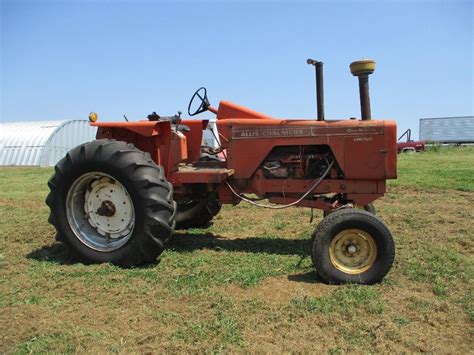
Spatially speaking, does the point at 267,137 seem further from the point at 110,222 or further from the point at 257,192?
the point at 110,222

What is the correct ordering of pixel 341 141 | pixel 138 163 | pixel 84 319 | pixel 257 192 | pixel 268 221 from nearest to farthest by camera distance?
pixel 84 319 < pixel 138 163 < pixel 341 141 < pixel 257 192 < pixel 268 221

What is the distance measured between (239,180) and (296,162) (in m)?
0.69

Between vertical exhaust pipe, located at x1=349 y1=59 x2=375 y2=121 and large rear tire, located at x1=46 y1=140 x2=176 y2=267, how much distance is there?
2.25 metres

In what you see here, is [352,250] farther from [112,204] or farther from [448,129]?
[448,129]

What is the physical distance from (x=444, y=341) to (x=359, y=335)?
54 centimetres

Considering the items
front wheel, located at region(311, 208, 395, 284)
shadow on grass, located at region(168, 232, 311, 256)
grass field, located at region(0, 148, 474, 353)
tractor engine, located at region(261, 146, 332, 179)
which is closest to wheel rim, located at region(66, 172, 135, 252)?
grass field, located at region(0, 148, 474, 353)

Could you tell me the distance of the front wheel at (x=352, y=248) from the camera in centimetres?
427

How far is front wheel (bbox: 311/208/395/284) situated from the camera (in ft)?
14.0

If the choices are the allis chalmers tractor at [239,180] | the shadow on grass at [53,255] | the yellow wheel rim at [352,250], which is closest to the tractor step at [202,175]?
the allis chalmers tractor at [239,180]

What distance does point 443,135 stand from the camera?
4166 cm

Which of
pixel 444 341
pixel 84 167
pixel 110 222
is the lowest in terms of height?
pixel 444 341

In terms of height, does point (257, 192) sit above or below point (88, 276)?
above

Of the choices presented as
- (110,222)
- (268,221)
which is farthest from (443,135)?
(110,222)

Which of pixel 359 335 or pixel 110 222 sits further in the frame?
pixel 110 222
